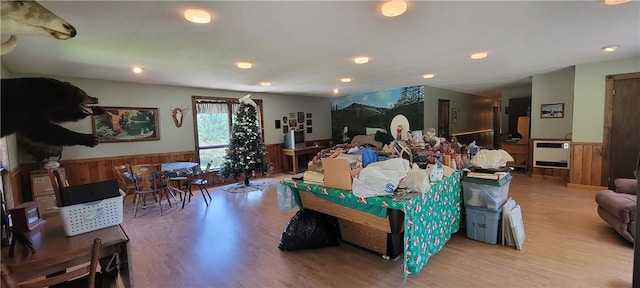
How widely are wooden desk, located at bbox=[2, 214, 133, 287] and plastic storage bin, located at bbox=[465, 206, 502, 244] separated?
3017 millimetres

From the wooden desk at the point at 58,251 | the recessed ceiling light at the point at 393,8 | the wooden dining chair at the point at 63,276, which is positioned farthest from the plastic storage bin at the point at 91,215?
the recessed ceiling light at the point at 393,8

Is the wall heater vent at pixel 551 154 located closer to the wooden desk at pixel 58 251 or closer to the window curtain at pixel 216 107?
the window curtain at pixel 216 107

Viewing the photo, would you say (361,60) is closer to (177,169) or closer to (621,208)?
(621,208)

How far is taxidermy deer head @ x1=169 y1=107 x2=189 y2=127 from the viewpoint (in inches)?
225

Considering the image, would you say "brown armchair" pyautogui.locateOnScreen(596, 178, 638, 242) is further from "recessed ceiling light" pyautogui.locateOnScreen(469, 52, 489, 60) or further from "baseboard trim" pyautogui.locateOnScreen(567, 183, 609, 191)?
"recessed ceiling light" pyautogui.locateOnScreen(469, 52, 489, 60)

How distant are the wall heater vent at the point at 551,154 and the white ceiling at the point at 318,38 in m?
1.83

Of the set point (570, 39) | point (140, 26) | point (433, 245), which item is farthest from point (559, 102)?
point (140, 26)

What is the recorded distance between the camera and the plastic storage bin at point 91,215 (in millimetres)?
1425

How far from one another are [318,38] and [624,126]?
529 cm

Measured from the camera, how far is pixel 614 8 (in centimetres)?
226

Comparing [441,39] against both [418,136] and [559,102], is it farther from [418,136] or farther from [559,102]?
[559,102]

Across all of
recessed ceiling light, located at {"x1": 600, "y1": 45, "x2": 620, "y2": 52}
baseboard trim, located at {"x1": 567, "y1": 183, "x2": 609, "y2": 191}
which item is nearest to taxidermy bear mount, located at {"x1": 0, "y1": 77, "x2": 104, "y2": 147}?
recessed ceiling light, located at {"x1": 600, "y1": 45, "x2": 620, "y2": 52}

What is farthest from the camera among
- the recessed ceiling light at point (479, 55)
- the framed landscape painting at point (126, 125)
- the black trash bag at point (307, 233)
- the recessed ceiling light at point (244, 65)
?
the framed landscape painting at point (126, 125)

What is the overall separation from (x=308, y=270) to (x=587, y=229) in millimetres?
3252
